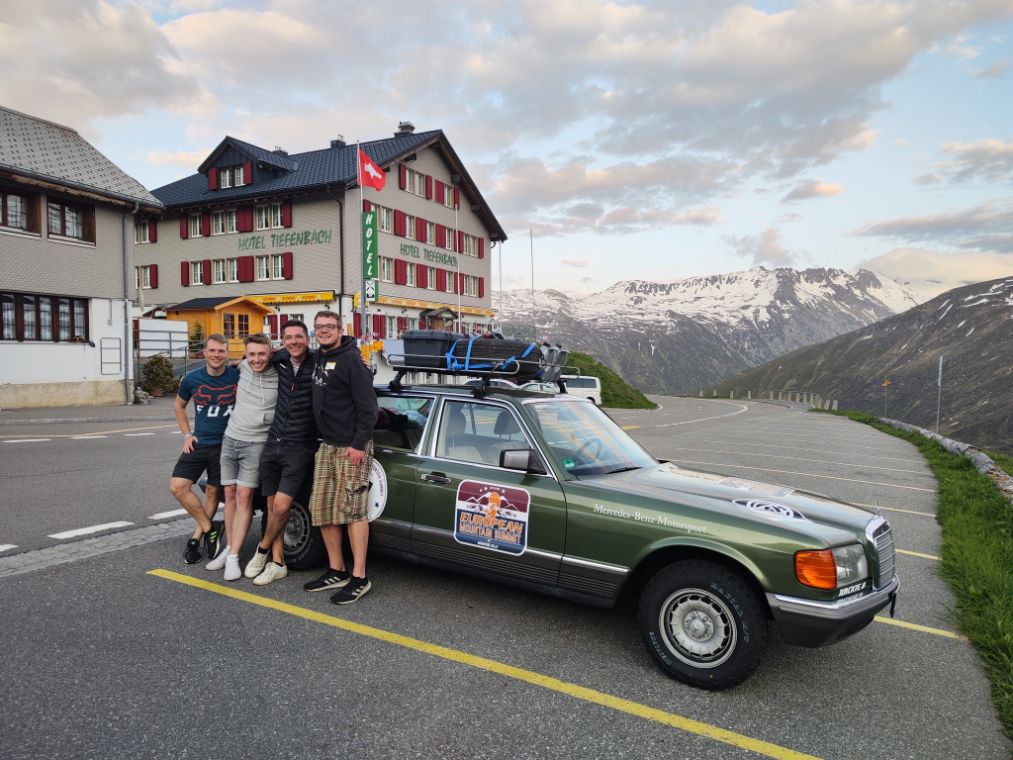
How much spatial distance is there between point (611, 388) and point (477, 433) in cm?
3933

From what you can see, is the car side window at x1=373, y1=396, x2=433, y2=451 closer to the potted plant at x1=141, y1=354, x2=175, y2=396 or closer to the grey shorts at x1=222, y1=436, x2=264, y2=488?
the grey shorts at x1=222, y1=436, x2=264, y2=488

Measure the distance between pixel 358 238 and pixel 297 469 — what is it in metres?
32.1

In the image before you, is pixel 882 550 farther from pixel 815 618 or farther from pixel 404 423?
pixel 404 423

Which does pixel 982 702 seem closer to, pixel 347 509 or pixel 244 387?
pixel 347 509

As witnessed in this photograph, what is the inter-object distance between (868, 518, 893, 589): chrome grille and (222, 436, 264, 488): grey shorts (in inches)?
161

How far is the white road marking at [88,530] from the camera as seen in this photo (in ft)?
20.3

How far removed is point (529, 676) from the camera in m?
3.69

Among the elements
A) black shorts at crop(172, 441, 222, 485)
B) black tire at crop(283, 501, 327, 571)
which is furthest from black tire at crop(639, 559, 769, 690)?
black shorts at crop(172, 441, 222, 485)

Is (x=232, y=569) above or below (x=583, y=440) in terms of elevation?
below

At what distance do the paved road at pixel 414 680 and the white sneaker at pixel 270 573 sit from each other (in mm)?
89

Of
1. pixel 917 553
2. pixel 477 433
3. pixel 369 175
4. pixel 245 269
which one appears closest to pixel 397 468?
pixel 477 433

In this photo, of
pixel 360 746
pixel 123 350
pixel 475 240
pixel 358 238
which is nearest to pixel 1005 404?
pixel 475 240

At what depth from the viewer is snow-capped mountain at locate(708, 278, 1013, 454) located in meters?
112

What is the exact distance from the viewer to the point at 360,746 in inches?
118
